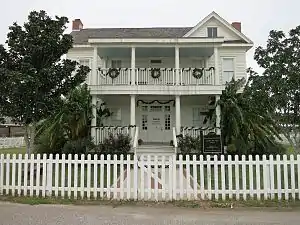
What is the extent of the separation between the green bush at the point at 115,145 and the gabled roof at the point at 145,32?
9.70 meters

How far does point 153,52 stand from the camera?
64.3ft

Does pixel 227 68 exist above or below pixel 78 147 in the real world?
above

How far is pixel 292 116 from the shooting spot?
916 centimetres

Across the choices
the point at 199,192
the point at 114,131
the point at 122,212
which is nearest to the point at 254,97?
the point at 199,192

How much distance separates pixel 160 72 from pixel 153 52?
234cm

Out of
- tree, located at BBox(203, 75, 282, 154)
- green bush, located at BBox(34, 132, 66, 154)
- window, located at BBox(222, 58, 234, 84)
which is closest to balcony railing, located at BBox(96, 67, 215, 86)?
tree, located at BBox(203, 75, 282, 154)

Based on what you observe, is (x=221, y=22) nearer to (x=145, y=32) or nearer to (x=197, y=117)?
(x=145, y=32)

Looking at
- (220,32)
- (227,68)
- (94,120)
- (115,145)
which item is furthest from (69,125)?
(220,32)

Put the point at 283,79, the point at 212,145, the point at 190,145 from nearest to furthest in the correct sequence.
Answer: the point at 283,79 → the point at 212,145 → the point at 190,145

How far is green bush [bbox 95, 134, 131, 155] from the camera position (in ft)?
52.2

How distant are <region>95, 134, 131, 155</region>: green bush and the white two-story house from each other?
2.02 ft

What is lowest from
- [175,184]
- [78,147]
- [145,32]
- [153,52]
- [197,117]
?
[175,184]

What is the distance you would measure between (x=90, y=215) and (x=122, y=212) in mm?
704

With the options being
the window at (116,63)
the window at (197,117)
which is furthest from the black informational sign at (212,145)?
the window at (116,63)
